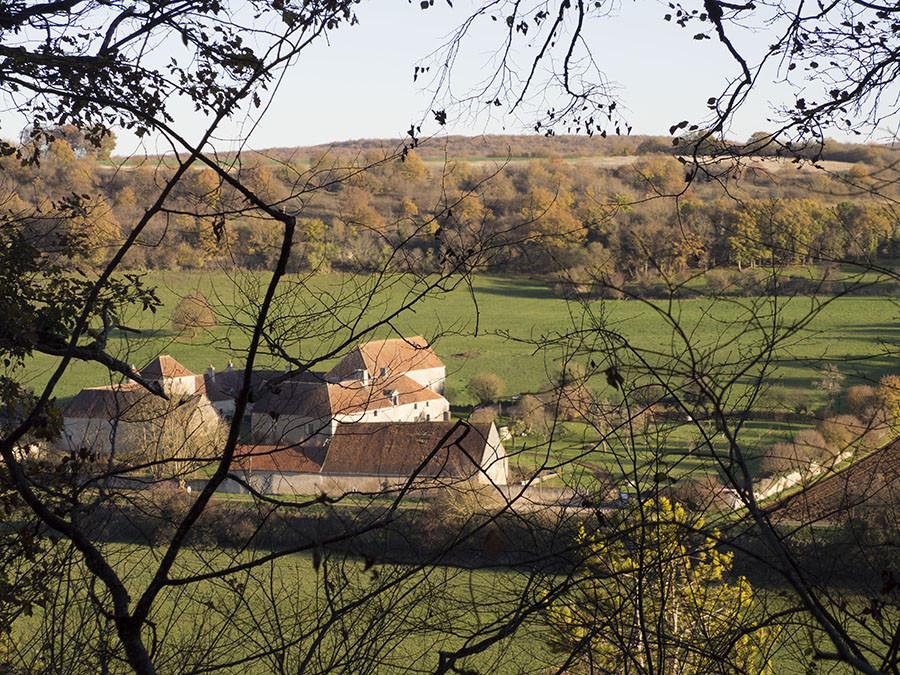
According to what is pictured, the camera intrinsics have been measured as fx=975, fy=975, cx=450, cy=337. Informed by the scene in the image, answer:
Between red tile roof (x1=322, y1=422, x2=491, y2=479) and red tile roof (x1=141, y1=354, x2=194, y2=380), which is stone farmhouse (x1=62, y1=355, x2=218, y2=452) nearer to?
red tile roof (x1=141, y1=354, x2=194, y2=380)

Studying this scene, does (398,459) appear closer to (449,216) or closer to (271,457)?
(271,457)

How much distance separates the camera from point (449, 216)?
9.60ft

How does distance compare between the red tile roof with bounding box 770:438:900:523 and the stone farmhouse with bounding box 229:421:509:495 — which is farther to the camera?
the red tile roof with bounding box 770:438:900:523

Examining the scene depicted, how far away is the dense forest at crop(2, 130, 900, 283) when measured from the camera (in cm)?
305

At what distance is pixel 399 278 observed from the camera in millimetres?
3242

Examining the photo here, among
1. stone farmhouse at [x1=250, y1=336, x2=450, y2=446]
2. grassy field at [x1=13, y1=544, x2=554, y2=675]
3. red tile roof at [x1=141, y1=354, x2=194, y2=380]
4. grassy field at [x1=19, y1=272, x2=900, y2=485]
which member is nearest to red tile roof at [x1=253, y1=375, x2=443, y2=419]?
stone farmhouse at [x1=250, y1=336, x2=450, y2=446]

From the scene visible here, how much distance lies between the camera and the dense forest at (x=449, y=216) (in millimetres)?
3051

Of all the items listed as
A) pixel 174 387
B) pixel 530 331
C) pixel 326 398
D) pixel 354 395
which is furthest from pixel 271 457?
pixel 174 387

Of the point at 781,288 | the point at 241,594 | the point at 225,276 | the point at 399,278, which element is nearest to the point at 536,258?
the point at 399,278

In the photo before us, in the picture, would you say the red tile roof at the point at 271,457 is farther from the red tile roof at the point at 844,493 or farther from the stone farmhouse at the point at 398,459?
the red tile roof at the point at 844,493

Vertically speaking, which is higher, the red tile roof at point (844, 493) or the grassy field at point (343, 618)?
the red tile roof at point (844, 493)

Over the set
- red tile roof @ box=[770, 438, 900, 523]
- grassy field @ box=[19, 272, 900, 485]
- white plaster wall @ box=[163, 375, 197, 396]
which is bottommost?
white plaster wall @ box=[163, 375, 197, 396]

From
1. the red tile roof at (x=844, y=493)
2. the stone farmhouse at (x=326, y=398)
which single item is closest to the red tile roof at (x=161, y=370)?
the stone farmhouse at (x=326, y=398)

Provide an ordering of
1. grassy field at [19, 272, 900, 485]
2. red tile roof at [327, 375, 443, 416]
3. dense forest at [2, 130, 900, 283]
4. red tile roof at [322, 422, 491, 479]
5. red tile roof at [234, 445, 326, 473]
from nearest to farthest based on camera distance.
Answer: red tile roof at [322, 422, 491, 479] → red tile roof at [234, 445, 326, 473] → grassy field at [19, 272, 900, 485] → dense forest at [2, 130, 900, 283] → red tile roof at [327, 375, 443, 416]
